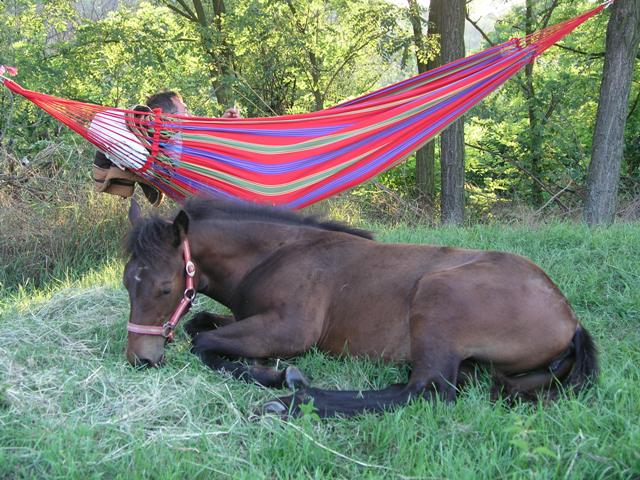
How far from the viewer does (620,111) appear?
7250 mm

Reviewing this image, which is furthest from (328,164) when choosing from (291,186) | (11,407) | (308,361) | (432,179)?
(432,179)

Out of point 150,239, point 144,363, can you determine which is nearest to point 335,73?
point 150,239

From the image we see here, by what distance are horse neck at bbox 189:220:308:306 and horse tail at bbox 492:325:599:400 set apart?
145 centimetres

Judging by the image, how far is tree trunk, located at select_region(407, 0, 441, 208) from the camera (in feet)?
31.4

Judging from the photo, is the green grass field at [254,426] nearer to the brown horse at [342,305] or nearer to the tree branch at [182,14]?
the brown horse at [342,305]

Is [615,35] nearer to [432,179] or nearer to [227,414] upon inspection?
[432,179]

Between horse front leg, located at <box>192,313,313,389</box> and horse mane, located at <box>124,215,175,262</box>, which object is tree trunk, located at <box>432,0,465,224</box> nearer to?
horse front leg, located at <box>192,313,313,389</box>

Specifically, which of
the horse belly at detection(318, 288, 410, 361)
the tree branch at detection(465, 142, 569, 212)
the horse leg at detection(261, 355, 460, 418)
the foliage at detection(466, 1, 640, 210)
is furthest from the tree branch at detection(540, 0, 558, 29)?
the horse leg at detection(261, 355, 460, 418)

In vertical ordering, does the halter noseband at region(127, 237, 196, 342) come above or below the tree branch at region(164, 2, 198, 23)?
below

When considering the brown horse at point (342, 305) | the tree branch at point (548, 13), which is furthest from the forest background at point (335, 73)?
the brown horse at point (342, 305)

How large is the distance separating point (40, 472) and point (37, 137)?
854 cm

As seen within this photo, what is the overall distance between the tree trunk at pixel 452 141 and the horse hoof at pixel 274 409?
18.8ft

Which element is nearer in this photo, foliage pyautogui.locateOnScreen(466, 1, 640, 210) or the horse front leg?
the horse front leg

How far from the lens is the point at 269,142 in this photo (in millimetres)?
4547
